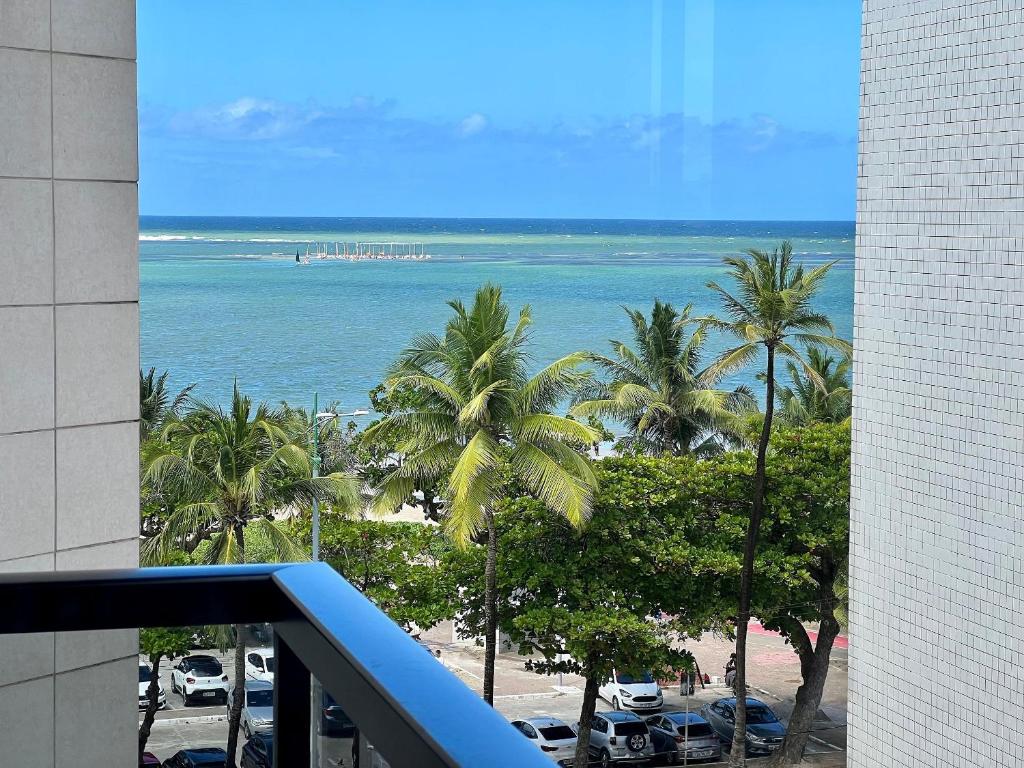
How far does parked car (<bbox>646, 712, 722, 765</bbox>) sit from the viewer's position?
A: 15148 millimetres

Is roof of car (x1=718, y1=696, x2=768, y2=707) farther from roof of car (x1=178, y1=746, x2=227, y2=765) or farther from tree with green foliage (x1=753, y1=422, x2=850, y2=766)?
roof of car (x1=178, y1=746, x2=227, y2=765)

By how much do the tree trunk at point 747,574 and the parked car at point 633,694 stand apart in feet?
4.11

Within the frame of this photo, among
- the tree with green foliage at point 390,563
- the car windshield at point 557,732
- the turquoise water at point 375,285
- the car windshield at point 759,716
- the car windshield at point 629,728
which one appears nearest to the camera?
the tree with green foliage at point 390,563

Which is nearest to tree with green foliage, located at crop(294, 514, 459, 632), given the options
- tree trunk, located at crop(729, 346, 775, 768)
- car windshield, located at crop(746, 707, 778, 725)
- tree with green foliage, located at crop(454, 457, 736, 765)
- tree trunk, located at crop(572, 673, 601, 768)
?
tree with green foliage, located at crop(454, 457, 736, 765)

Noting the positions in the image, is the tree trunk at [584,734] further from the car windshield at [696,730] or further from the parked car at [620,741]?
the car windshield at [696,730]

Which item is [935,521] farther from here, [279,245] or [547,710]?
[279,245]

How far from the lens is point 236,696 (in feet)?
2.98

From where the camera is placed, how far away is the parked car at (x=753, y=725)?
51.6 ft

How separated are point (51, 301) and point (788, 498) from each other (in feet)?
41.4

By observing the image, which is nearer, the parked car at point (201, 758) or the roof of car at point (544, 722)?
the parked car at point (201, 758)

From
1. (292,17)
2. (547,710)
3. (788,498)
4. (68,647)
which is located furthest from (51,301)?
(292,17)

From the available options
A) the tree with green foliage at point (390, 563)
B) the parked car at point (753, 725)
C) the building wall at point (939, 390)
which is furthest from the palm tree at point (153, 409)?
the building wall at point (939, 390)

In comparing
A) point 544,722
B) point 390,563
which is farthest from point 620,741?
point 390,563

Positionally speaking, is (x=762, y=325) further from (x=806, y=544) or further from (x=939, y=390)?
(x=939, y=390)
